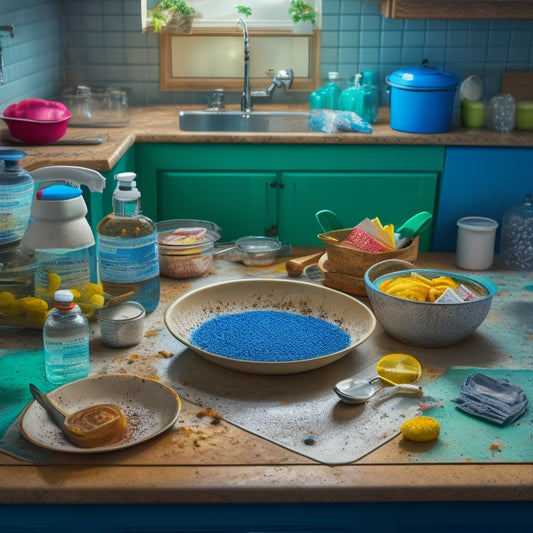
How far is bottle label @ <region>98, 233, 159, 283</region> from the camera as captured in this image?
157 cm

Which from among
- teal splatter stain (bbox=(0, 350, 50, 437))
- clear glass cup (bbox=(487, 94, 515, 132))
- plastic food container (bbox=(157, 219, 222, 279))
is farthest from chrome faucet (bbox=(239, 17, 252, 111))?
teal splatter stain (bbox=(0, 350, 50, 437))

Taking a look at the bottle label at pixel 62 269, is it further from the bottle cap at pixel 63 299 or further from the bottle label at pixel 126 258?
the bottle cap at pixel 63 299

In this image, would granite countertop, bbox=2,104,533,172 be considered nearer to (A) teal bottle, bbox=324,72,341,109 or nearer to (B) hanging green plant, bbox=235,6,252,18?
(A) teal bottle, bbox=324,72,341,109

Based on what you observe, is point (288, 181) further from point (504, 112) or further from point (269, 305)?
point (269, 305)

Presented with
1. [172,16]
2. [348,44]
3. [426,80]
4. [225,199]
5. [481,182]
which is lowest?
[225,199]

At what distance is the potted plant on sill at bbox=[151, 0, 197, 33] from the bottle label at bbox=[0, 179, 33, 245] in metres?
2.45

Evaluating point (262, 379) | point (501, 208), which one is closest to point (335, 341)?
point (262, 379)

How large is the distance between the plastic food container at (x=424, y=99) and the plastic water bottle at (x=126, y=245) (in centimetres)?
221

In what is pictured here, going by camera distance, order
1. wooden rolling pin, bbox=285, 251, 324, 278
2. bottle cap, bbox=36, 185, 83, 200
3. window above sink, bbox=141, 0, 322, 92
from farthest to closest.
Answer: window above sink, bbox=141, 0, 322, 92, wooden rolling pin, bbox=285, 251, 324, 278, bottle cap, bbox=36, 185, 83, 200

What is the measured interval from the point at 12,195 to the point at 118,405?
1.91 ft

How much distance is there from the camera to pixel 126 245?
1.56 metres

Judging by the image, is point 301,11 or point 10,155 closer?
point 10,155

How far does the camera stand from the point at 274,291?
1749 millimetres

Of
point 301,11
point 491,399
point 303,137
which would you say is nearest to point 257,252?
point 491,399
